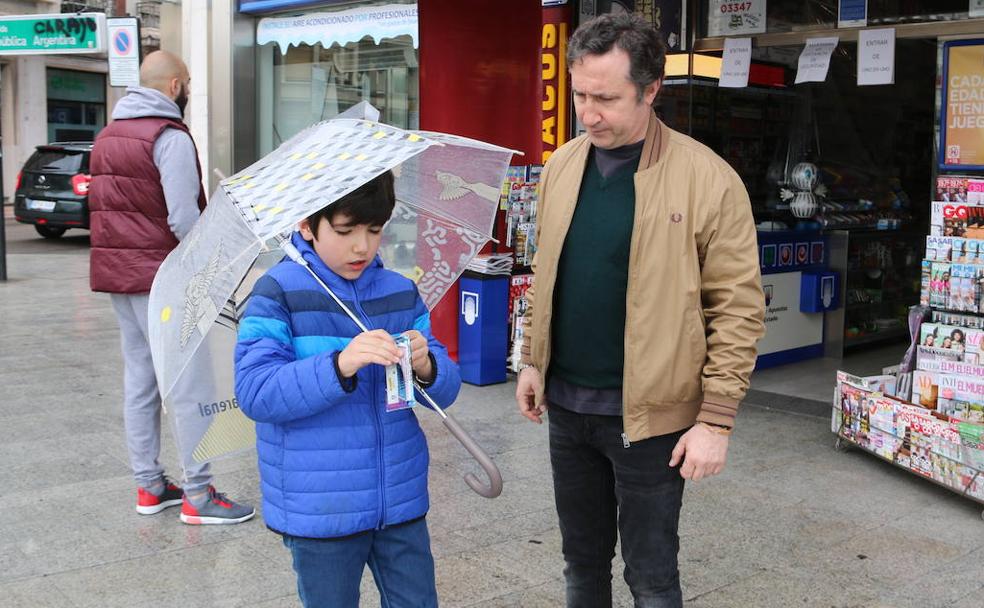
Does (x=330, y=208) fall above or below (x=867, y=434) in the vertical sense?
above

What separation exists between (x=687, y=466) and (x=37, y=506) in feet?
10.7

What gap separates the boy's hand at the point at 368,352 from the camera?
229 centimetres

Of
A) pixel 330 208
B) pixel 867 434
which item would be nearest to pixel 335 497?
pixel 330 208

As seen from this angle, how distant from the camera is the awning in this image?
29.1 ft

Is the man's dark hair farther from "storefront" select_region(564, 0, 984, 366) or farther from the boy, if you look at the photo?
"storefront" select_region(564, 0, 984, 366)

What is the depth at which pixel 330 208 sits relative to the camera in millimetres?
2426

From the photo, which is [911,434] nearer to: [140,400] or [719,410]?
[719,410]

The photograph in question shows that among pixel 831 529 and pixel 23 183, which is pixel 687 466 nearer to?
pixel 831 529

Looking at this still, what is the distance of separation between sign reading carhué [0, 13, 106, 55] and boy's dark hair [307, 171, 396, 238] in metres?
8.41

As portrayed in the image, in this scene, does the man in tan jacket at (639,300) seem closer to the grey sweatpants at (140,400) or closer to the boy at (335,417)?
the boy at (335,417)

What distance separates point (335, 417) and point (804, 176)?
6190 mm

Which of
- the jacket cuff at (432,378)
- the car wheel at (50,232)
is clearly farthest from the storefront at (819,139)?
the car wheel at (50,232)

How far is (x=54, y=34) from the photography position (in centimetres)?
1040

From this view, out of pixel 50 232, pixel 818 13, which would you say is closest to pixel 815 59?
pixel 818 13
